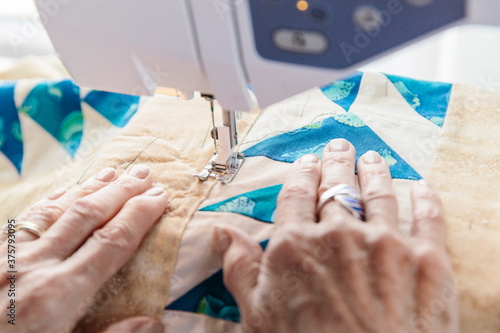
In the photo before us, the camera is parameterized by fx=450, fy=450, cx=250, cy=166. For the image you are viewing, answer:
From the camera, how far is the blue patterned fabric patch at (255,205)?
0.79 m

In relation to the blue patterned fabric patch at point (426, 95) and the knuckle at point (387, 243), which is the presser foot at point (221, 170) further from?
the blue patterned fabric patch at point (426, 95)

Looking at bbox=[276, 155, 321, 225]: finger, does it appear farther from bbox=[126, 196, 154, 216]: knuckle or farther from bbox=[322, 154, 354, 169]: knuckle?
bbox=[126, 196, 154, 216]: knuckle

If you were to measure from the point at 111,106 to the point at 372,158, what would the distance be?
2.47ft

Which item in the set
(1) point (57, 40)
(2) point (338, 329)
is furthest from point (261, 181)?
(1) point (57, 40)

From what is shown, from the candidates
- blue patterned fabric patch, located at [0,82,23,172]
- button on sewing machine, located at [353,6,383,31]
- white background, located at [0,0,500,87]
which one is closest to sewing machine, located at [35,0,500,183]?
button on sewing machine, located at [353,6,383,31]

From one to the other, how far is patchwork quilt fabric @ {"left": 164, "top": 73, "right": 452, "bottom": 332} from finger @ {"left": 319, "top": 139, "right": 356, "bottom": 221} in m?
0.05

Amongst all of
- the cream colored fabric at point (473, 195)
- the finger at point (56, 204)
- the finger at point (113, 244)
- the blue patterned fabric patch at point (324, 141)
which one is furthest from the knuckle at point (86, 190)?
the cream colored fabric at point (473, 195)

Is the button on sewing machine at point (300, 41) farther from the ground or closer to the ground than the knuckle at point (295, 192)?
farther from the ground

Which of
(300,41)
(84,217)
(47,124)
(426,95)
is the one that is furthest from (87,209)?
(426,95)

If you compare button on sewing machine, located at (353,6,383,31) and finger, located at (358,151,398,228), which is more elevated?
button on sewing machine, located at (353,6,383,31)

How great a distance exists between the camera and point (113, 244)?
2.37 feet

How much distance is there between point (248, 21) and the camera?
2.01ft

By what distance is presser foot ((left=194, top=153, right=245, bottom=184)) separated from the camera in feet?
2.87

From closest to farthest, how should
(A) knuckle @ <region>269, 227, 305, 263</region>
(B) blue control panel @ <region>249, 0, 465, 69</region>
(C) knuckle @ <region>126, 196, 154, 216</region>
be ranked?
1. (B) blue control panel @ <region>249, 0, 465, 69</region>
2. (A) knuckle @ <region>269, 227, 305, 263</region>
3. (C) knuckle @ <region>126, 196, 154, 216</region>
